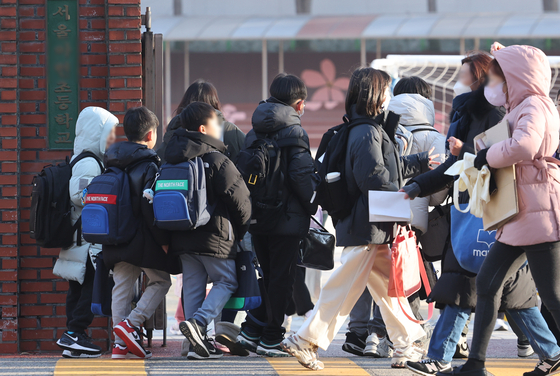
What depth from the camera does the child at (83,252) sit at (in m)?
4.87

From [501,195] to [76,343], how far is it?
2.92m

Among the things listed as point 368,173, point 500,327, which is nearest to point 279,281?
point 368,173

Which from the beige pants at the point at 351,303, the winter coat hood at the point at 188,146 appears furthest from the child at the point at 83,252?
the beige pants at the point at 351,303

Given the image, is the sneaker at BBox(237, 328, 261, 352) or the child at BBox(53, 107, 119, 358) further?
the sneaker at BBox(237, 328, 261, 352)

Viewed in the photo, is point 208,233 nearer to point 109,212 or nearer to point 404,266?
point 109,212

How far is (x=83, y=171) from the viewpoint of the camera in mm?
4879

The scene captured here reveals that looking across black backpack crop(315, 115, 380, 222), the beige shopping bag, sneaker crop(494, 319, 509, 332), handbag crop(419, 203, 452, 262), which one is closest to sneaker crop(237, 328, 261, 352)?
black backpack crop(315, 115, 380, 222)

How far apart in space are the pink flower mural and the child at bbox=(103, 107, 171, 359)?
14.8 metres

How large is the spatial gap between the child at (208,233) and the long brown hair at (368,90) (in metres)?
0.91

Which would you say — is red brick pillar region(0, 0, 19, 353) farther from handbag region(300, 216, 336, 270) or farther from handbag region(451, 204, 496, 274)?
handbag region(451, 204, 496, 274)

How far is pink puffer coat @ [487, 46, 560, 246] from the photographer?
12.1ft

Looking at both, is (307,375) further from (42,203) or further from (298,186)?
(42,203)

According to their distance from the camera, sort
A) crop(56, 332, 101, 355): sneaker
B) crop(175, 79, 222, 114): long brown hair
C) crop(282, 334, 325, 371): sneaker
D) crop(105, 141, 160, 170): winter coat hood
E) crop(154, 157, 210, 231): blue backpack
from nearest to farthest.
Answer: crop(282, 334, 325, 371): sneaker
crop(154, 157, 210, 231): blue backpack
crop(105, 141, 160, 170): winter coat hood
crop(56, 332, 101, 355): sneaker
crop(175, 79, 222, 114): long brown hair

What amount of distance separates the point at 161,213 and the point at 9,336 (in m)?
1.53
